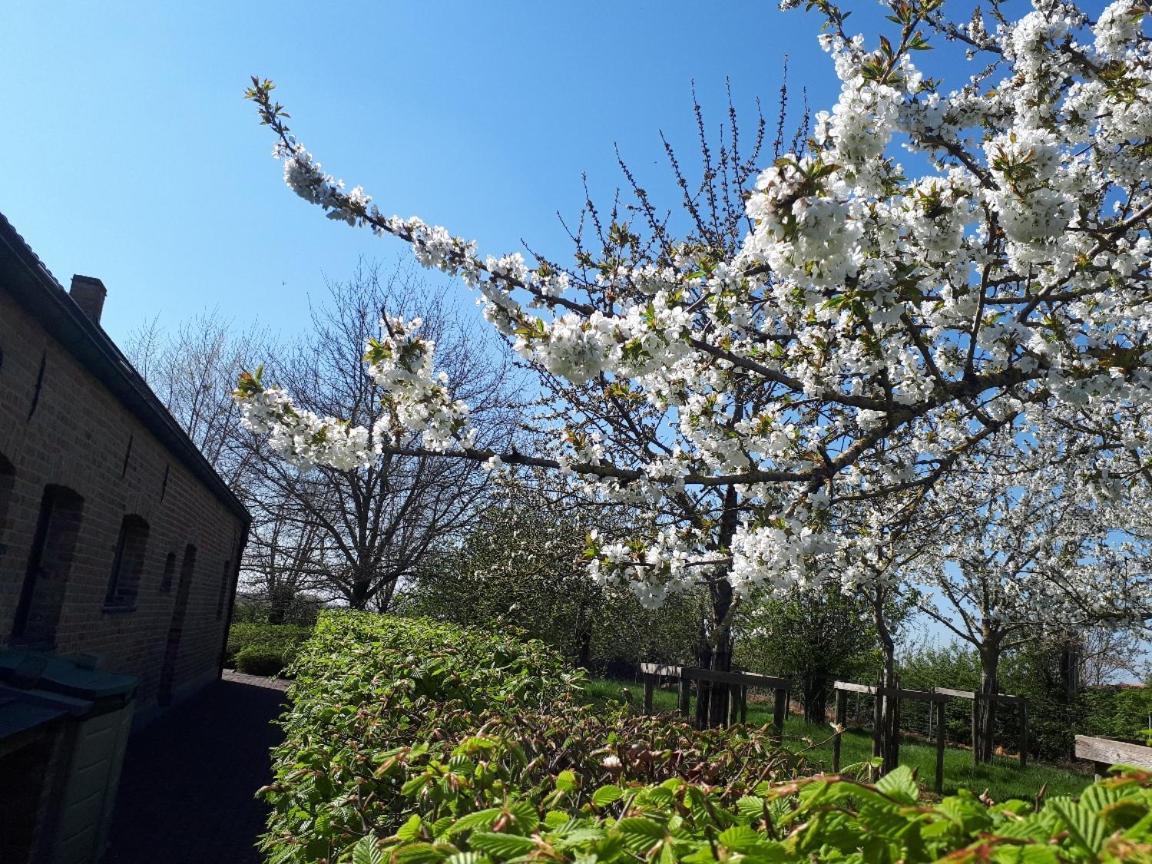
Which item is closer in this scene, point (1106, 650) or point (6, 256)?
point (6, 256)

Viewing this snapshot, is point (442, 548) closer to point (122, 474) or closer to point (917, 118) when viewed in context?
point (122, 474)

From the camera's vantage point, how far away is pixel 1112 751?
4.36m

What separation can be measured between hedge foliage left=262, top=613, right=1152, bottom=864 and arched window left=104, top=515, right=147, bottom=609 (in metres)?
5.84

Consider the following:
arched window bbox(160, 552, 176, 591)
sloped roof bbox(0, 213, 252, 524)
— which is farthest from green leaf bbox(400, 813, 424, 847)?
arched window bbox(160, 552, 176, 591)

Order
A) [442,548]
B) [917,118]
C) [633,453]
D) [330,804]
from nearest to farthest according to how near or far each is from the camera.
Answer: [330,804] → [917,118] → [633,453] → [442,548]

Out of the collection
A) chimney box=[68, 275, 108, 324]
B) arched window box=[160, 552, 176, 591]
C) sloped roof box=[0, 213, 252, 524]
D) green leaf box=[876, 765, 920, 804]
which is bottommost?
green leaf box=[876, 765, 920, 804]

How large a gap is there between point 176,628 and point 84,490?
6.62m

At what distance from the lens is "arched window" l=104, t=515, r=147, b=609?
9.73m

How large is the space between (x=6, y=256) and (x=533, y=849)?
5345 mm

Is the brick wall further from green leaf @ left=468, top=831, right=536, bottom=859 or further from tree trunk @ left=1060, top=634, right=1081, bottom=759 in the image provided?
tree trunk @ left=1060, top=634, right=1081, bottom=759

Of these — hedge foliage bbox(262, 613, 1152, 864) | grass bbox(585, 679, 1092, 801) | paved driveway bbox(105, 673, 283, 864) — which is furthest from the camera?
grass bbox(585, 679, 1092, 801)

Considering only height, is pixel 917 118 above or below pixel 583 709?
above

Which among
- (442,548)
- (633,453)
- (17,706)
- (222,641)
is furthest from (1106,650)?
(17,706)

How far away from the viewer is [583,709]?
11.1ft
